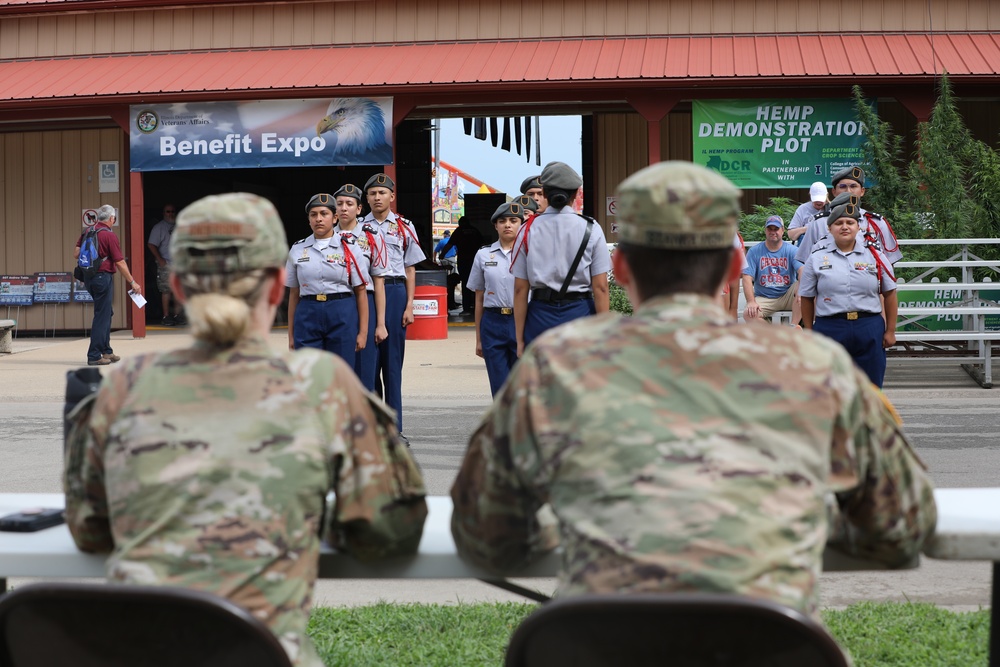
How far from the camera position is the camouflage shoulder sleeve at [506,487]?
223 centimetres

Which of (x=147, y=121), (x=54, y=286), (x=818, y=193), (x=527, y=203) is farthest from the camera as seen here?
(x=54, y=286)

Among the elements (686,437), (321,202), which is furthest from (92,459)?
(321,202)

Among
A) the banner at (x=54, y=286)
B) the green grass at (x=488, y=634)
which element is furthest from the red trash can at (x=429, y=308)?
the green grass at (x=488, y=634)

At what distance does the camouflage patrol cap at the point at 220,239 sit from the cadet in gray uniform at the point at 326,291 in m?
5.98

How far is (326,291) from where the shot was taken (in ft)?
27.4

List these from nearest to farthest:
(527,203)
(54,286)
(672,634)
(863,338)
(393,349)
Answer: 1. (672,634)
2. (863,338)
3. (527,203)
4. (393,349)
5. (54,286)

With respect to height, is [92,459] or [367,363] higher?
[92,459]

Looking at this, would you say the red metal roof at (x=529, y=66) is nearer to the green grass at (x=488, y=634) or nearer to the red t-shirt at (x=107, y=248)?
the red t-shirt at (x=107, y=248)

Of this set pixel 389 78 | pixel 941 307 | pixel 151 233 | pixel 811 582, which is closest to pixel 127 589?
pixel 811 582

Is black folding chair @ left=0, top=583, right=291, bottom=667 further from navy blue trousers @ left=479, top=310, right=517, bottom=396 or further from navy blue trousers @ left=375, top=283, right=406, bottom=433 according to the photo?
navy blue trousers @ left=375, top=283, right=406, bottom=433

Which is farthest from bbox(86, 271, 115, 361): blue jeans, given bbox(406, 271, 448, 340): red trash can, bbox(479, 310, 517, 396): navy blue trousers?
bbox(479, 310, 517, 396): navy blue trousers

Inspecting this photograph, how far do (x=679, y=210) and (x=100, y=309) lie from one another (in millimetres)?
14062

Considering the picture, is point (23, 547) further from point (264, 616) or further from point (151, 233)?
point (151, 233)

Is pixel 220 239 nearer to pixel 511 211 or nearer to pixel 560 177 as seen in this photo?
pixel 560 177
